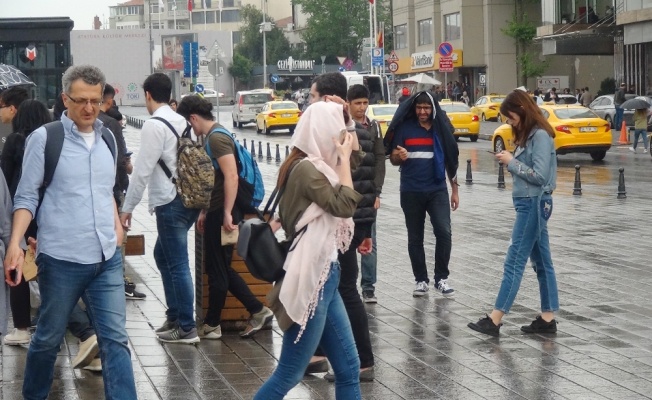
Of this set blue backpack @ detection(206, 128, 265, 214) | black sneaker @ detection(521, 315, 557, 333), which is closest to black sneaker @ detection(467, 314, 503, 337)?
black sneaker @ detection(521, 315, 557, 333)

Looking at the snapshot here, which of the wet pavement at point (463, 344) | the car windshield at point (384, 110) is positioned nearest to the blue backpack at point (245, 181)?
the wet pavement at point (463, 344)

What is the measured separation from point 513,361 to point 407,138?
314cm

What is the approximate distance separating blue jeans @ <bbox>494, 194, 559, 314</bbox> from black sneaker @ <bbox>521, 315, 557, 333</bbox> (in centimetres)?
9

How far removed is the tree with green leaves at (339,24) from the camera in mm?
120750

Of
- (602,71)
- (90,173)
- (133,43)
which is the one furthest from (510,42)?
(90,173)

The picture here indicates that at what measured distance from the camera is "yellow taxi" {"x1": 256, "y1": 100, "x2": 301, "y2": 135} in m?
50.6

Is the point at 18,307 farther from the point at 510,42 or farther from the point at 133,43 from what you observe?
the point at 133,43

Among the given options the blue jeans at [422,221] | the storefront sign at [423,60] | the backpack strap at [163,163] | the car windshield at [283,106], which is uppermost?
the storefront sign at [423,60]

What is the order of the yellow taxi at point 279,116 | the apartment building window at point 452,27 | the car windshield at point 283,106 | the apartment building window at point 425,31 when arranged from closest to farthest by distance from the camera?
the yellow taxi at point 279,116 < the car windshield at point 283,106 < the apartment building window at point 452,27 < the apartment building window at point 425,31

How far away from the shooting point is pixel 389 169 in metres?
29.3

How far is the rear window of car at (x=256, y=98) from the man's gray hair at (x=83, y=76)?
51928 millimetres

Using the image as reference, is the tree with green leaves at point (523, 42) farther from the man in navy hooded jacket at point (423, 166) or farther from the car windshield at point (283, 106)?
the man in navy hooded jacket at point (423, 166)

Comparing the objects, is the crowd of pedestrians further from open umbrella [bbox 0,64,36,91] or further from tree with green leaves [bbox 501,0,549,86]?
tree with green leaves [bbox 501,0,549,86]

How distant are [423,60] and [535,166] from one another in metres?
73.6
